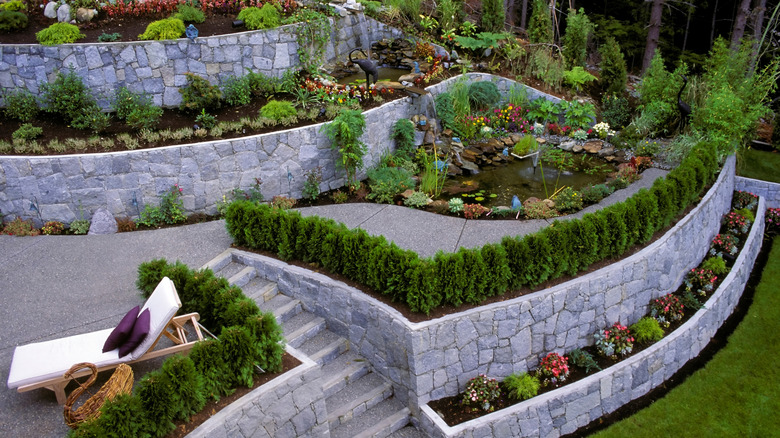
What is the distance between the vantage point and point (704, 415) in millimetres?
6590

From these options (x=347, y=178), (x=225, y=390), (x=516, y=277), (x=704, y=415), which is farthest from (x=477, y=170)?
(x=225, y=390)

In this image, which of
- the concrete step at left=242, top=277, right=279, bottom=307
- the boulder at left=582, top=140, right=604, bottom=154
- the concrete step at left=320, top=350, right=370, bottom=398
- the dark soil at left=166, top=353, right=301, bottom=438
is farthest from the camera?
the boulder at left=582, top=140, right=604, bottom=154

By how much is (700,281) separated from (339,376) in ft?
17.4

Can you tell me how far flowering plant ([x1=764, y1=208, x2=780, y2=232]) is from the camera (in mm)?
10153

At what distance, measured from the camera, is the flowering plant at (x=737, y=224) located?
9.38 metres

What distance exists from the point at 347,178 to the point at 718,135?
6095mm

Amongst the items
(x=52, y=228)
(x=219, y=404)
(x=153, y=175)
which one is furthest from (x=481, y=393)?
(x=52, y=228)

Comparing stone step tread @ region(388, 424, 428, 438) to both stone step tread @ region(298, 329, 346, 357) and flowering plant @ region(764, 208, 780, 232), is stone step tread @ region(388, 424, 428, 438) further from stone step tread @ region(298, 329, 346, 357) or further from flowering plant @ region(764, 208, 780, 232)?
flowering plant @ region(764, 208, 780, 232)

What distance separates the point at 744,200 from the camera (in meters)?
10.2

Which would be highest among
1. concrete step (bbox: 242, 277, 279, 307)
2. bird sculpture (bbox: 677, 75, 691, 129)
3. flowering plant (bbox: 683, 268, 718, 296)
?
bird sculpture (bbox: 677, 75, 691, 129)

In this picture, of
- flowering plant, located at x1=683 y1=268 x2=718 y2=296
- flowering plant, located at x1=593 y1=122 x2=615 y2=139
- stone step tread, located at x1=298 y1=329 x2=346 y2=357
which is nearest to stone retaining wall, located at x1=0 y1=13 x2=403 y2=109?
stone step tread, located at x1=298 y1=329 x2=346 y2=357

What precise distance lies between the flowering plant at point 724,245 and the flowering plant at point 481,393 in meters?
4.74

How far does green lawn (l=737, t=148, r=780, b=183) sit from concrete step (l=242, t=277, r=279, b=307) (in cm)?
912

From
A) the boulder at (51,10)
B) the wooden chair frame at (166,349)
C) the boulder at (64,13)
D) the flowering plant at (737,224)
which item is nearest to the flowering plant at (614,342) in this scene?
the flowering plant at (737,224)
